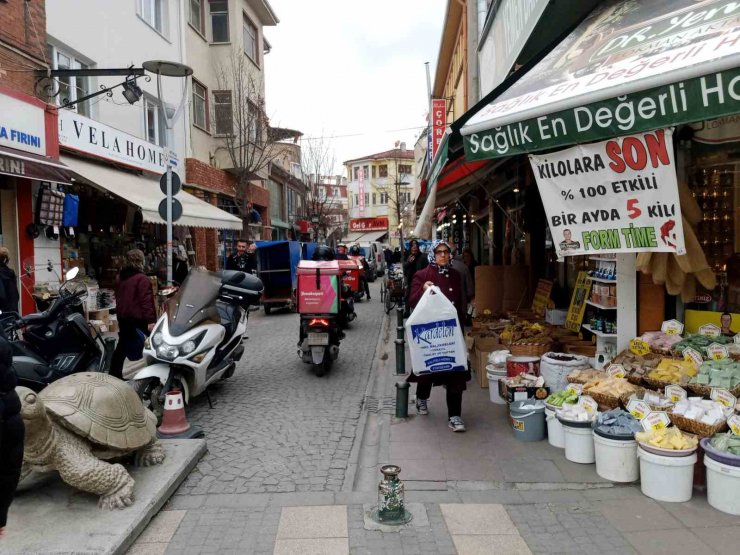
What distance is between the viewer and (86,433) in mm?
3654

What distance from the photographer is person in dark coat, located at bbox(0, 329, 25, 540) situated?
287 cm

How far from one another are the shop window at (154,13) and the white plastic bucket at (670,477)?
51.4 feet

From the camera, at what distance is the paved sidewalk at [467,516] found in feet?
11.3

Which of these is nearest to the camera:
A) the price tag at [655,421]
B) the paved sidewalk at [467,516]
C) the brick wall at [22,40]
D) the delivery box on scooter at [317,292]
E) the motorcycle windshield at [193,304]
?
the paved sidewalk at [467,516]

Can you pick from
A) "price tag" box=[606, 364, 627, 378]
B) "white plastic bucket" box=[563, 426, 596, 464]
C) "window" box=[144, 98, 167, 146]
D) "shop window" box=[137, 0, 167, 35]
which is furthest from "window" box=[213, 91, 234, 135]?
"white plastic bucket" box=[563, 426, 596, 464]

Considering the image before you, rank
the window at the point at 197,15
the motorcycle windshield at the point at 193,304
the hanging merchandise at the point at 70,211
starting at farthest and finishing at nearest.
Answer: the window at the point at 197,15 < the hanging merchandise at the point at 70,211 < the motorcycle windshield at the point at 193,304

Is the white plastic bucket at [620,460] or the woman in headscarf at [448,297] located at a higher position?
the woman in headscarf at [448,297]

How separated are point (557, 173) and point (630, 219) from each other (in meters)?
0.78

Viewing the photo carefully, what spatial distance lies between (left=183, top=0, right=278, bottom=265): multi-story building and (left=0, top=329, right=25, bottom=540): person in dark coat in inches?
607

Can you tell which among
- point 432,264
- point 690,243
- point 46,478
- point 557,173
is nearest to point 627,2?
point 557,173

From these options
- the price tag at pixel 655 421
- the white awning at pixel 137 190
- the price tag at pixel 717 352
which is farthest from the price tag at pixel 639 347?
the white awning at pixel 137 190

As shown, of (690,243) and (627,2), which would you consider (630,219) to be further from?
(627,2)

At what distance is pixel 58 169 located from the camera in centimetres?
877

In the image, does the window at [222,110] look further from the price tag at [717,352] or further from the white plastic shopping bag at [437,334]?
the price tag at [717,352]
